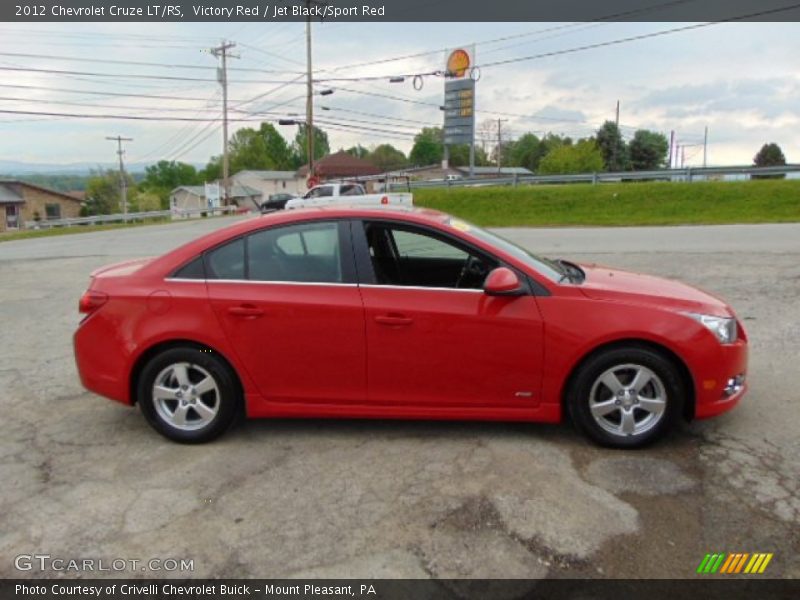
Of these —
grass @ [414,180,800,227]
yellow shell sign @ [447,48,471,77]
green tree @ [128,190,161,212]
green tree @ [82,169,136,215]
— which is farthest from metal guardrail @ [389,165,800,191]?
green tree @ [128,190,161,212]

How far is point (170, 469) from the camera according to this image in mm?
3523

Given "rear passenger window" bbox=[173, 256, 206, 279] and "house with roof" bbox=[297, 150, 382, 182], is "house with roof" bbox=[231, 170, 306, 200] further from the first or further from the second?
"rear passenger window" bbox=[173, 256, 206, 279]

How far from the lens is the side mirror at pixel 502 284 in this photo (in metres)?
3.47

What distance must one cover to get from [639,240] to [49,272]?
12691mm

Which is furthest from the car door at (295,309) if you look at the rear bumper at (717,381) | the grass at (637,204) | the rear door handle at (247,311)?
the grass at (637,204)

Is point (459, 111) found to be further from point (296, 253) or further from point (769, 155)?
point (296, 253)

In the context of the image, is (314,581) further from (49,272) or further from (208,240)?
(49,272)

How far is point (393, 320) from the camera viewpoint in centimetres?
359

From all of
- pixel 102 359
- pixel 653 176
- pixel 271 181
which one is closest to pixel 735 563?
pixel 102 359

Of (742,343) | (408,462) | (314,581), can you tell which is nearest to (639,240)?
(742,343)

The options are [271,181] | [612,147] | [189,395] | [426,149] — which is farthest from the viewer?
[426,149]

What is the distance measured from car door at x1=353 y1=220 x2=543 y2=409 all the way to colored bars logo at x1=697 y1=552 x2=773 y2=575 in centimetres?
128

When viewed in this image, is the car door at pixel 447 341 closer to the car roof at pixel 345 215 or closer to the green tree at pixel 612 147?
the car roof at pixel 345 215

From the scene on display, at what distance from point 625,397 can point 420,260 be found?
1600mm
